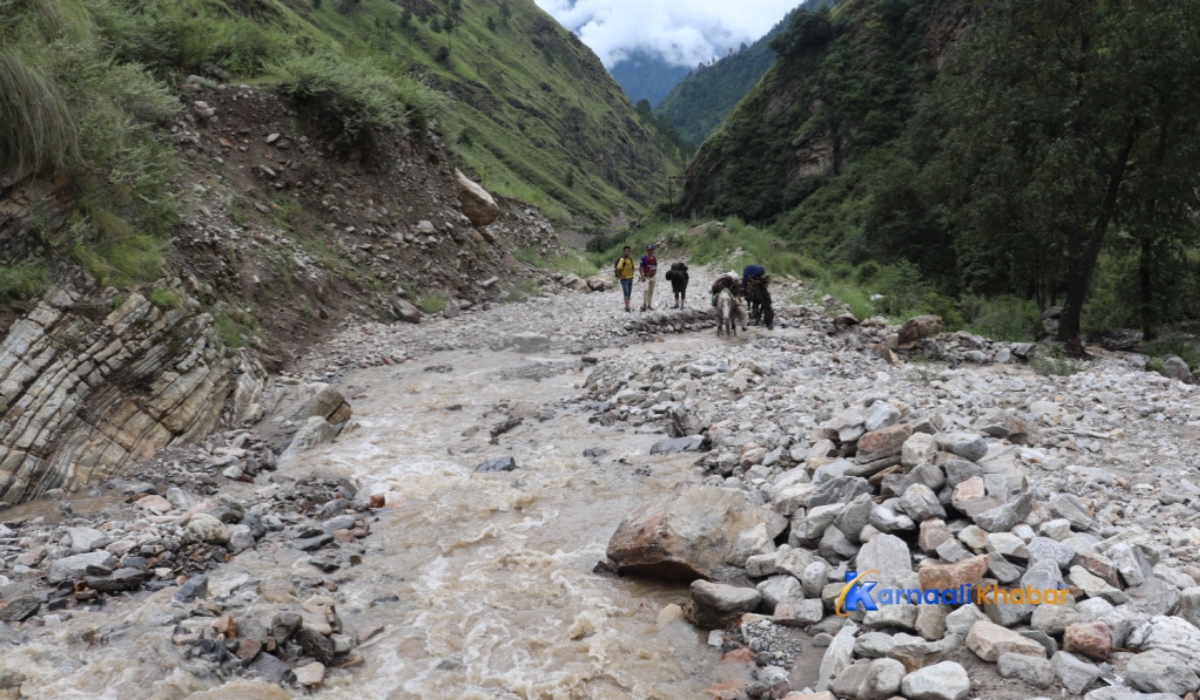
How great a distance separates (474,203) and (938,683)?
23.3 meters

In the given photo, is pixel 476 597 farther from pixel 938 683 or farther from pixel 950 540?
pixel 950 540

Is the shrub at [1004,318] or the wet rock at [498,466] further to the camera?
the shrub at [1004,318]

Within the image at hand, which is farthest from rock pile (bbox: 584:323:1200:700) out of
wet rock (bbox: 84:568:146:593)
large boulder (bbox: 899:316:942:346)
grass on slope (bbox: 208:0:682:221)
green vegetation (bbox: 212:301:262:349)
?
grass on slope (bbox: 208:0:682:221)

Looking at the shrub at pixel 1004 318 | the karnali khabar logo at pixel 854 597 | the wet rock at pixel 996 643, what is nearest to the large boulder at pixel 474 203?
the shrub at pixel 1004 318

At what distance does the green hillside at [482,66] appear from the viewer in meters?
18.5

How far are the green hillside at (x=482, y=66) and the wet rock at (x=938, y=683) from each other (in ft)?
66.4

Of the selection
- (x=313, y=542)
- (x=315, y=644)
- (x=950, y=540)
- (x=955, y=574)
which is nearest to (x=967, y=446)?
(x=950, y=540)

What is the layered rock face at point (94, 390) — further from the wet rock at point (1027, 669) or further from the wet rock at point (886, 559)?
the wet rock at point (1027, 669)

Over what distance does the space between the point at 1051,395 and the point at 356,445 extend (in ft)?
29.2

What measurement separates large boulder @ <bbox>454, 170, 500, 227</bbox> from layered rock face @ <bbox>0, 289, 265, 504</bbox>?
15790mm

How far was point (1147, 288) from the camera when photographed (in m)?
18.2

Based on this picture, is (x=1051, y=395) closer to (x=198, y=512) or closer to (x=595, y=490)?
(x=595, y=490)

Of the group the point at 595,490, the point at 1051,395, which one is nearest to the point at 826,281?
the point at 1051,395

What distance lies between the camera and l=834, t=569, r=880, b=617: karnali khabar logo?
176 inches
